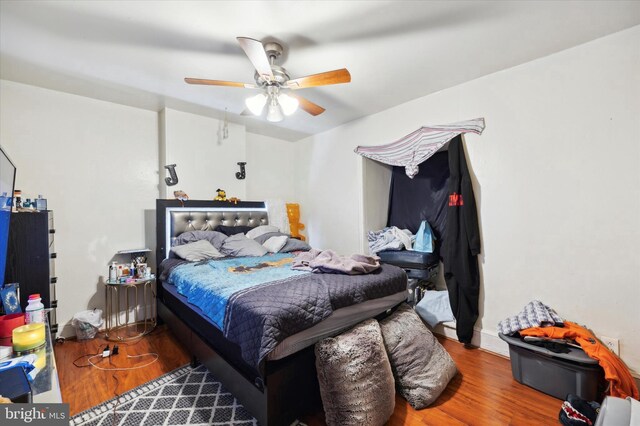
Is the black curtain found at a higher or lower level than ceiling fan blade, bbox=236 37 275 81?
lower

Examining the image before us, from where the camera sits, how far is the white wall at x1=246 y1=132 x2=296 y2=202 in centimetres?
412

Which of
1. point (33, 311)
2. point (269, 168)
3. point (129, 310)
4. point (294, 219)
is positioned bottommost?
point (129, 310)

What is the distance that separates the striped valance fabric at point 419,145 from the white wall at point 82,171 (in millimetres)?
2808

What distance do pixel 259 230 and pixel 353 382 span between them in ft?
7.77

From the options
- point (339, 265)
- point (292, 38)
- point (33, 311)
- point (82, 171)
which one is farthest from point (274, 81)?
point (82, 171)

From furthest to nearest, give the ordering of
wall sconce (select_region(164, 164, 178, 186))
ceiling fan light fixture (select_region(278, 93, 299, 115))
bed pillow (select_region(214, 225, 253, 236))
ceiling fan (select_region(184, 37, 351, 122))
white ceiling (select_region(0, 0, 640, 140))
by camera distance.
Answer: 1. bed pillow (select_region(214, 225, 253, 236))
2. wall sconce (select_region(164, 164, 178, 186))
3. ceiling fan light fixture (select_region(278, 93, 299, 115))
4. ceiling fan (select_region(184, 37, 351, 122))
5. white ceiling (select_region(0, 0, 640, 140))

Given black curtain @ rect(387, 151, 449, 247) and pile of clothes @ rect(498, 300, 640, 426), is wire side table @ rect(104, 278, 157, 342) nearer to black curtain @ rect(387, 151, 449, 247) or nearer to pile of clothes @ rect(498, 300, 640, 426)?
black curtain @ rect(387, 151, 449, 247)

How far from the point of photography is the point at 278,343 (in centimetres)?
135

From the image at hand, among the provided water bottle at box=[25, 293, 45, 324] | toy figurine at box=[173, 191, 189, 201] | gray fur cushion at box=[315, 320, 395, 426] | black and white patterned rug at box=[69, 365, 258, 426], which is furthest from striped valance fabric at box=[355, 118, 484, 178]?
water bottle at box=[25, 293, 45, 324]

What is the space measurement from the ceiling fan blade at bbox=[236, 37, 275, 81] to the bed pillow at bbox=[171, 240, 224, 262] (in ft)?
5.98

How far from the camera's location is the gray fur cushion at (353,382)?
1428 millimetres

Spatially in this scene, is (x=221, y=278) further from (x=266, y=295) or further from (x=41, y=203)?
(x=41, y=203)

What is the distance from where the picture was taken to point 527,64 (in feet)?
7.41

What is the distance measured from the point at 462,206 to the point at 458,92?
45.0 inches
